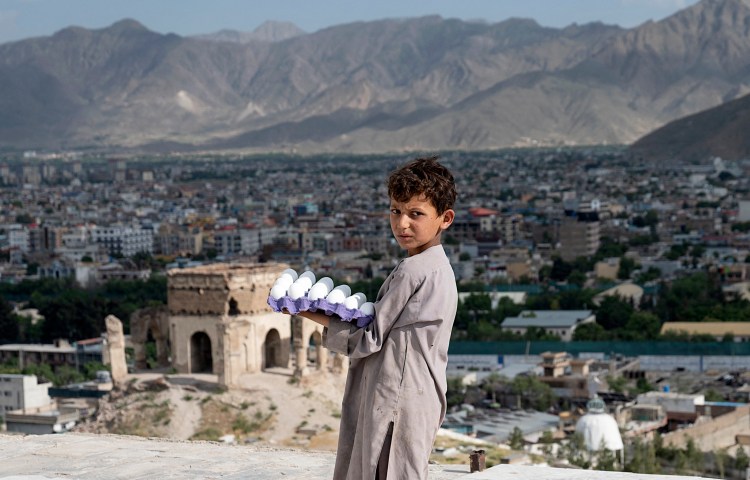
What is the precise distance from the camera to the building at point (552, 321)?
142 feet

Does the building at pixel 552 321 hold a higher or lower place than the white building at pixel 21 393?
lower

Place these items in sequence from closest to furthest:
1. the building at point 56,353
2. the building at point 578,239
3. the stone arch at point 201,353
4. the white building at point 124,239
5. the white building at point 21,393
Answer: the stone arch at point 201,353 → the white building at point 21,393 → the building at point 56,353 → the building at point 578,239 → the white building at point 124,239

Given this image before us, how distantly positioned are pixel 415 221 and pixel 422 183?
0.41 feet

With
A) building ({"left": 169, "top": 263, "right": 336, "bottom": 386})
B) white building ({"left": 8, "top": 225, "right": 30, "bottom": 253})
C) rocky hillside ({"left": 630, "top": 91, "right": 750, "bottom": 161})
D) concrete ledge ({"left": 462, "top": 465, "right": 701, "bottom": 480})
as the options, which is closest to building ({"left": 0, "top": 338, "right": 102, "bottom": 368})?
building ({"left": 169, "top": 263, "right": 336, "bottom": 386})

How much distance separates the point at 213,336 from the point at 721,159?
412 feet

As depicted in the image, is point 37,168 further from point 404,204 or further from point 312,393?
point 404,204

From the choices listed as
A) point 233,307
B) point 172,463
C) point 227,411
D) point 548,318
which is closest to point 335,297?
point 172,463

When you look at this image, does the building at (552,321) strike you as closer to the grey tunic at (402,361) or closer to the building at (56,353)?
the building at (56,353)

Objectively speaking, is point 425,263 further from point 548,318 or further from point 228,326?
point 548,318

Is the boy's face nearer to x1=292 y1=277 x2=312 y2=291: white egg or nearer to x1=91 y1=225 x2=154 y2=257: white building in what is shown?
x1=292 y1=277 x2=312 y2=291: white egg

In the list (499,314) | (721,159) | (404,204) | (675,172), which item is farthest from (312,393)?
(721,159)

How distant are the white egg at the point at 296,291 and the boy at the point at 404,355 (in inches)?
2.7

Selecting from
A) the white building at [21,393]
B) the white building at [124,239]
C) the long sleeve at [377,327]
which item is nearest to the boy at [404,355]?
the long sleeve at [377,327]

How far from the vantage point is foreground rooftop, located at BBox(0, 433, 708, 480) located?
6801mm
